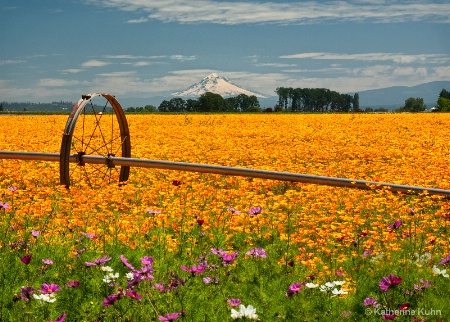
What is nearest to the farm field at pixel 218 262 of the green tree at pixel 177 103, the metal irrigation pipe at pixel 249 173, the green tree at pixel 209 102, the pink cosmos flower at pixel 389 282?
the pink cosmos flower at pixel 389 282

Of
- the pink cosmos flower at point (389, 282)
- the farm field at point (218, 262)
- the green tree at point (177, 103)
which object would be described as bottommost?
the farm field at point (218, 262)

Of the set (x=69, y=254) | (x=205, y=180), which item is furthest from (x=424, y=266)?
(x=205, y=180)

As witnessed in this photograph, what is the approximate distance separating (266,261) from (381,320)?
155 centimetres

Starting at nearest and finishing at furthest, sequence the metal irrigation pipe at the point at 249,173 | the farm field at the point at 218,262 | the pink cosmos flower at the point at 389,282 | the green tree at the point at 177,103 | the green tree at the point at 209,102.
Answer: the pink cosmos flower at the point at 389,282, the farm field at the point at 218,262, the metal irrigation pipe at the point at 249,173, the green tree at the point at 209,102, the green tree at the point at 177,103

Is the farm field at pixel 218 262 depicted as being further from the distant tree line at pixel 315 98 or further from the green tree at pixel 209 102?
the distant tree line at pixel 315 98

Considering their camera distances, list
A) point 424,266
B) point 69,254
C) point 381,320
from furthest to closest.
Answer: point 69,254, point 424,266, point 381,320

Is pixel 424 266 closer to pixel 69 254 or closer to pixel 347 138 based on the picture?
pixel 69 254

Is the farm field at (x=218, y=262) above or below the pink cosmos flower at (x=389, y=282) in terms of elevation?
below

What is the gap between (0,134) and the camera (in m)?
22.4

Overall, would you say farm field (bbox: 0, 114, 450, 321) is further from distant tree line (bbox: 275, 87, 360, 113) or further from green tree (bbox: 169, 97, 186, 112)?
distant tree line (bbox: 275, 87, 360, 113)

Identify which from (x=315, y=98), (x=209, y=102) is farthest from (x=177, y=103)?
(x=315, y=98)

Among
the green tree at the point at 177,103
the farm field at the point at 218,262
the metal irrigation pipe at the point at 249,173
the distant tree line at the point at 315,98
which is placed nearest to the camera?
the farm field at the point at 218,262

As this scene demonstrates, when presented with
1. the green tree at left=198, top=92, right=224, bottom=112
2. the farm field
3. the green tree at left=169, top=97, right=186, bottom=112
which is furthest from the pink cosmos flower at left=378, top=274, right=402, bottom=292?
the green tree at left=169, top=97, right=186, bottom=112

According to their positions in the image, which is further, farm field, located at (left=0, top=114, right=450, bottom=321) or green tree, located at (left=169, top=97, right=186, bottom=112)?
green tree, located at (left=169, top=97, right=186, bottom=112)
